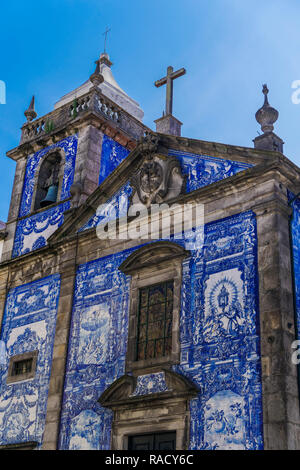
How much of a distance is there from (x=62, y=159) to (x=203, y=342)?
7208 millimetres

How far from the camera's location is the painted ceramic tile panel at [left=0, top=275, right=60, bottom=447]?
42.7 ft

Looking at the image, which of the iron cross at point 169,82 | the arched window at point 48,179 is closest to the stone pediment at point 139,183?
the iron cross at point 169,82

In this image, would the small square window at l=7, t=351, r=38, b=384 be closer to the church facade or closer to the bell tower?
the church facade

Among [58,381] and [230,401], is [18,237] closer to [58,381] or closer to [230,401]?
[58,381]

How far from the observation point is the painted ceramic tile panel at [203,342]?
32.9 ft

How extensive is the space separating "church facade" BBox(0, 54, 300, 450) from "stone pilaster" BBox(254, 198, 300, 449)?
2cm

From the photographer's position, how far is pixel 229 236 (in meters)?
11.3

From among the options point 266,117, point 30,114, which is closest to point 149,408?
point 266,117

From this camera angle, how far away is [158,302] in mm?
11883

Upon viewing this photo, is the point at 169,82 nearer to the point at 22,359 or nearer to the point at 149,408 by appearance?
the point at 22,359

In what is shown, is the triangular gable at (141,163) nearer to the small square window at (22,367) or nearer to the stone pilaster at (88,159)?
the stone pilaster at (88,159)

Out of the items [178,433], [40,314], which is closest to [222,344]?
[178,433]

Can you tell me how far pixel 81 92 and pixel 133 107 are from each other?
171 centimetres

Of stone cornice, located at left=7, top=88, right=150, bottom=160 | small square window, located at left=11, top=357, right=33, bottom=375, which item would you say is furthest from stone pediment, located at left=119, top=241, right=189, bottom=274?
stone cornice, located at left=7, top=88, right=150, bottom=160
